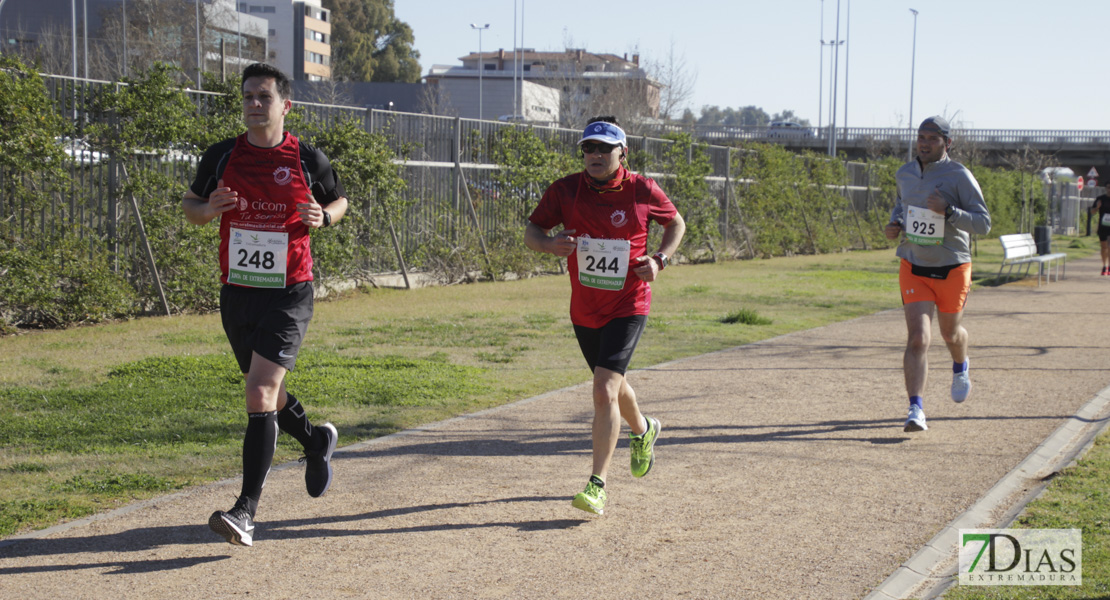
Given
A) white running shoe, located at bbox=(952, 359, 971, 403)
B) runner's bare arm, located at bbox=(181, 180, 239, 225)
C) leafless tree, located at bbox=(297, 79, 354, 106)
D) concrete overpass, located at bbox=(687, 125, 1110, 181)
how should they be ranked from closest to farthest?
runner's bare arm, located at bbox=(181, 180, 239, 225) < white running shoe, located at bbox=(952, 359, 971, 403) < leafless tree, located at bbox=(297, 79, 354, 106) < concrete overpass, located at bbox=(687, 125, 1110, 181)

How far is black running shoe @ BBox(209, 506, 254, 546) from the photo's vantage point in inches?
175

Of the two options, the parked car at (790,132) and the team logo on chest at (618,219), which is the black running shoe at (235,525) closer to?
the team logo on chest at (618,219)

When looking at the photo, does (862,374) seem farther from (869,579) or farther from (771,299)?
(771,299)

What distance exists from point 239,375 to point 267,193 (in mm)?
4070

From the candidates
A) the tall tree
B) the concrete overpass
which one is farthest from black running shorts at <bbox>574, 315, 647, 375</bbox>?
the tall tree

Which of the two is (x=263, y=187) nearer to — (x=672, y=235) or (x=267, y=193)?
(x=267, y=193)

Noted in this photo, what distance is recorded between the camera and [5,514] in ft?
16.3

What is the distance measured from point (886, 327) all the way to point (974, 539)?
9.06 m

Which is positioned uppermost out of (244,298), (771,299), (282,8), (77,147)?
(282,8)

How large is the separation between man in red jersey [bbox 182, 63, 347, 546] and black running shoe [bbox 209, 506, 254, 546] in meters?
0.13

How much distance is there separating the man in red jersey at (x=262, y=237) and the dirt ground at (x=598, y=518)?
21.0 inches

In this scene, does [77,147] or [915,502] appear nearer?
[915,502]

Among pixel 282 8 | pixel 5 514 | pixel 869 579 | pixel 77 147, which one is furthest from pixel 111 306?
→ pixel 282 8

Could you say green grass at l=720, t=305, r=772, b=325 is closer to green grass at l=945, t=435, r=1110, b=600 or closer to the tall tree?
green grass at l=945, t=435, r=1110, b=600
